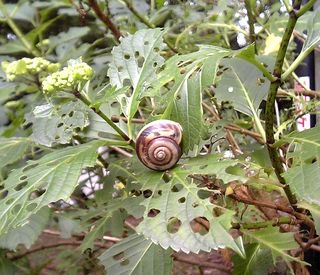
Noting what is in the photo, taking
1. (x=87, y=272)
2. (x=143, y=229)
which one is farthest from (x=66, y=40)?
(x=143, y=229)

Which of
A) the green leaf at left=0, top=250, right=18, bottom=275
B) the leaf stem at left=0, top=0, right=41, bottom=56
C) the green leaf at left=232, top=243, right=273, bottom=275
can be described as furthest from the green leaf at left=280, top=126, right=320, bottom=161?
the leaf stem at left=0, top=0, right=41, bottom=56

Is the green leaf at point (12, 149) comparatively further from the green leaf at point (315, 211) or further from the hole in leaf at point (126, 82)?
the green leaf at point (315, 211)

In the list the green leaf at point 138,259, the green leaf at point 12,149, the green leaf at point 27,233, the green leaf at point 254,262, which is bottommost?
the green leaf at point 27,233

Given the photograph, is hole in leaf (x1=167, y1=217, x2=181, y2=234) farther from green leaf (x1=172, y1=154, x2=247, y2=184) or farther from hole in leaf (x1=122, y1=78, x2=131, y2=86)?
hole in leaf (x1=122, y1=78, x2=131, y2=86)

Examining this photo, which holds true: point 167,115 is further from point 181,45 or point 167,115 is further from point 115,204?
point 181,45

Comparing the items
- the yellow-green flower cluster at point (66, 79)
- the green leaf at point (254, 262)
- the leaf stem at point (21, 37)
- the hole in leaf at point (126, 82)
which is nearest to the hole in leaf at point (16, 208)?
the yellow-green flower cluster at point (66, 79)
